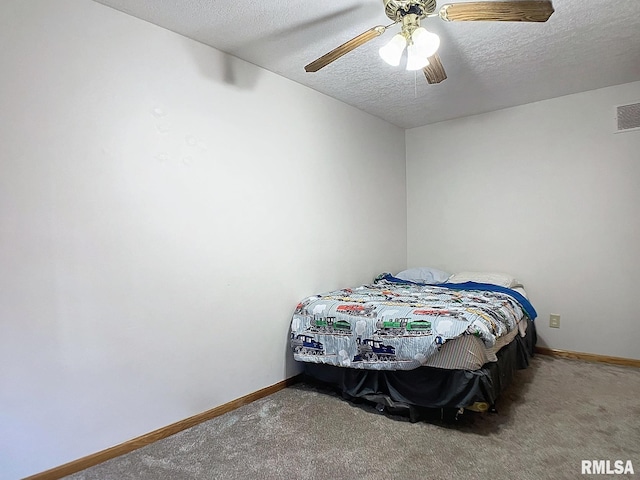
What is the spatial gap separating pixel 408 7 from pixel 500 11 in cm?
40

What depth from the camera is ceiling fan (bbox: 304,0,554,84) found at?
64.6 inches

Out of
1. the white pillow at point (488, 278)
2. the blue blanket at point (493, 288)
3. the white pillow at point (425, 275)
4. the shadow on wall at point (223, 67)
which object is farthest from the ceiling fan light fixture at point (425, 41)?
the white pillow at point (425, 275)

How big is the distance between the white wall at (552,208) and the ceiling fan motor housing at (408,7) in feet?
7.59

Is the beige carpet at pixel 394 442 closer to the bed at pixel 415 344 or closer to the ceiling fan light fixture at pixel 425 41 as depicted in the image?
the bed at pixel 415 344

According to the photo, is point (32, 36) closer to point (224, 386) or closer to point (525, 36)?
point (224, 386)

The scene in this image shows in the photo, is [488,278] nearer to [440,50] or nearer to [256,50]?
[440,50]

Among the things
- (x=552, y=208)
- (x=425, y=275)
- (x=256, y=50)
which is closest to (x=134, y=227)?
(x=256, y=50)

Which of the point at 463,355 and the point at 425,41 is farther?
the point at 463,355

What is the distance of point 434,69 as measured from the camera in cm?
220

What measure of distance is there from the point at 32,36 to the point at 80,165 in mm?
592

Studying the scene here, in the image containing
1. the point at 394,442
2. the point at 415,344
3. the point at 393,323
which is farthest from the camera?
the point at 393,323

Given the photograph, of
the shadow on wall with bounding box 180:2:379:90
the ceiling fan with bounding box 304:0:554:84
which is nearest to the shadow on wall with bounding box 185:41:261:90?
the shadow on wall with bounding box 180:2:379:90

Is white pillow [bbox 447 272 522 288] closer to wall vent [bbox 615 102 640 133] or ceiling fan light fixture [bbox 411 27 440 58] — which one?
wall vent [bbox 615 102 640 133]

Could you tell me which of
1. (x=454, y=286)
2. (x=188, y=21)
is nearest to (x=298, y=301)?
(x=454, y=286)
